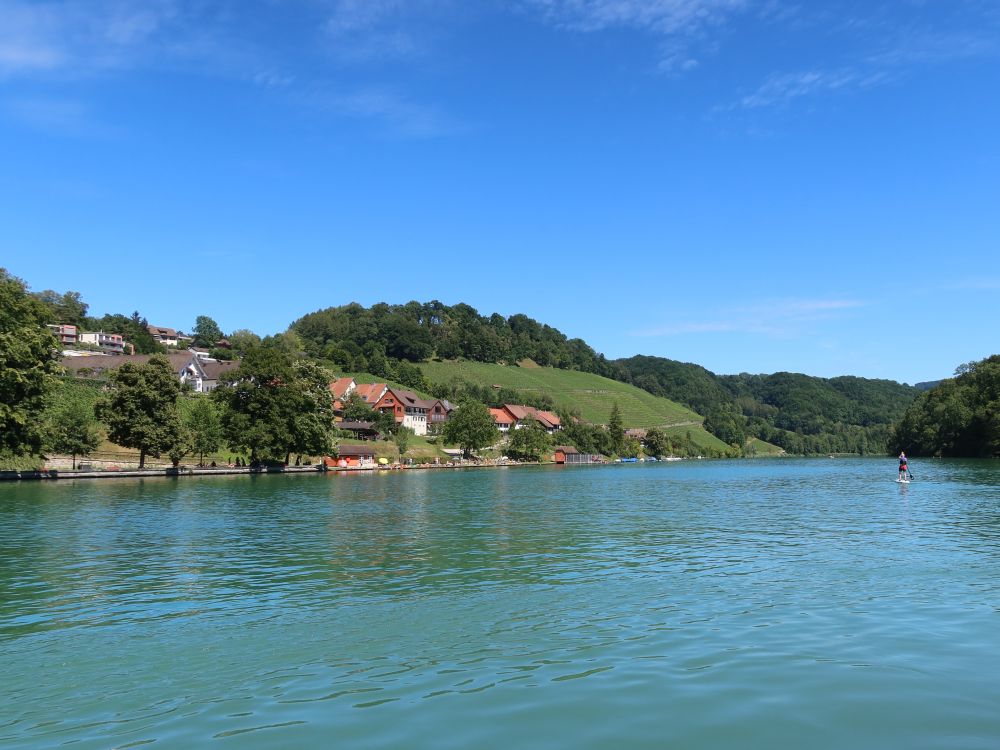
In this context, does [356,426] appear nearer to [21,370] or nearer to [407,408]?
[407,408]

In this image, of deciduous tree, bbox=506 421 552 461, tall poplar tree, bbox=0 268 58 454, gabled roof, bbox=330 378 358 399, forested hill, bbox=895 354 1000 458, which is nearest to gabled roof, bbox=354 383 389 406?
gabled roof, bbox=330 378 358 399

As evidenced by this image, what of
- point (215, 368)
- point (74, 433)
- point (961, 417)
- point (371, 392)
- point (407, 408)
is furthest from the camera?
point (371, 392)

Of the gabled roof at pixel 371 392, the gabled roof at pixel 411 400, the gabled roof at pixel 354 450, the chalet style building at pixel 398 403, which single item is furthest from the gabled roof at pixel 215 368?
the gabled roof at pixel 354 450

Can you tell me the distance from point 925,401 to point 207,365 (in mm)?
165250

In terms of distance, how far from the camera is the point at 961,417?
14338cm

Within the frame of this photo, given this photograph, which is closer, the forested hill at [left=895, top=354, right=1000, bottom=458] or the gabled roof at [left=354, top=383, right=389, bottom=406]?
the forested hill at [left=895, top=354, right=1000, bottom=458]

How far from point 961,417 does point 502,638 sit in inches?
6088

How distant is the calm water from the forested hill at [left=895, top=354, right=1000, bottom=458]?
410 feet

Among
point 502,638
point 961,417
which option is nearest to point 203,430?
point 502,638

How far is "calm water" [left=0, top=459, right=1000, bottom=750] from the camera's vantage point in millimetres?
10750

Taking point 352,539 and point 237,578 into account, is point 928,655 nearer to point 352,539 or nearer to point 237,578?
point 237,578

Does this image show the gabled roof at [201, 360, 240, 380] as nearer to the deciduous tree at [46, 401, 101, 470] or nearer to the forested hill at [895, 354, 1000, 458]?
the deciduous tree at [46, 401, 101, 470]

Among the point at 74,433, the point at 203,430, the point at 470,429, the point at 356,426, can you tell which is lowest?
the point at 74,433

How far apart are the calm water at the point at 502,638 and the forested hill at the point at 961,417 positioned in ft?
410
